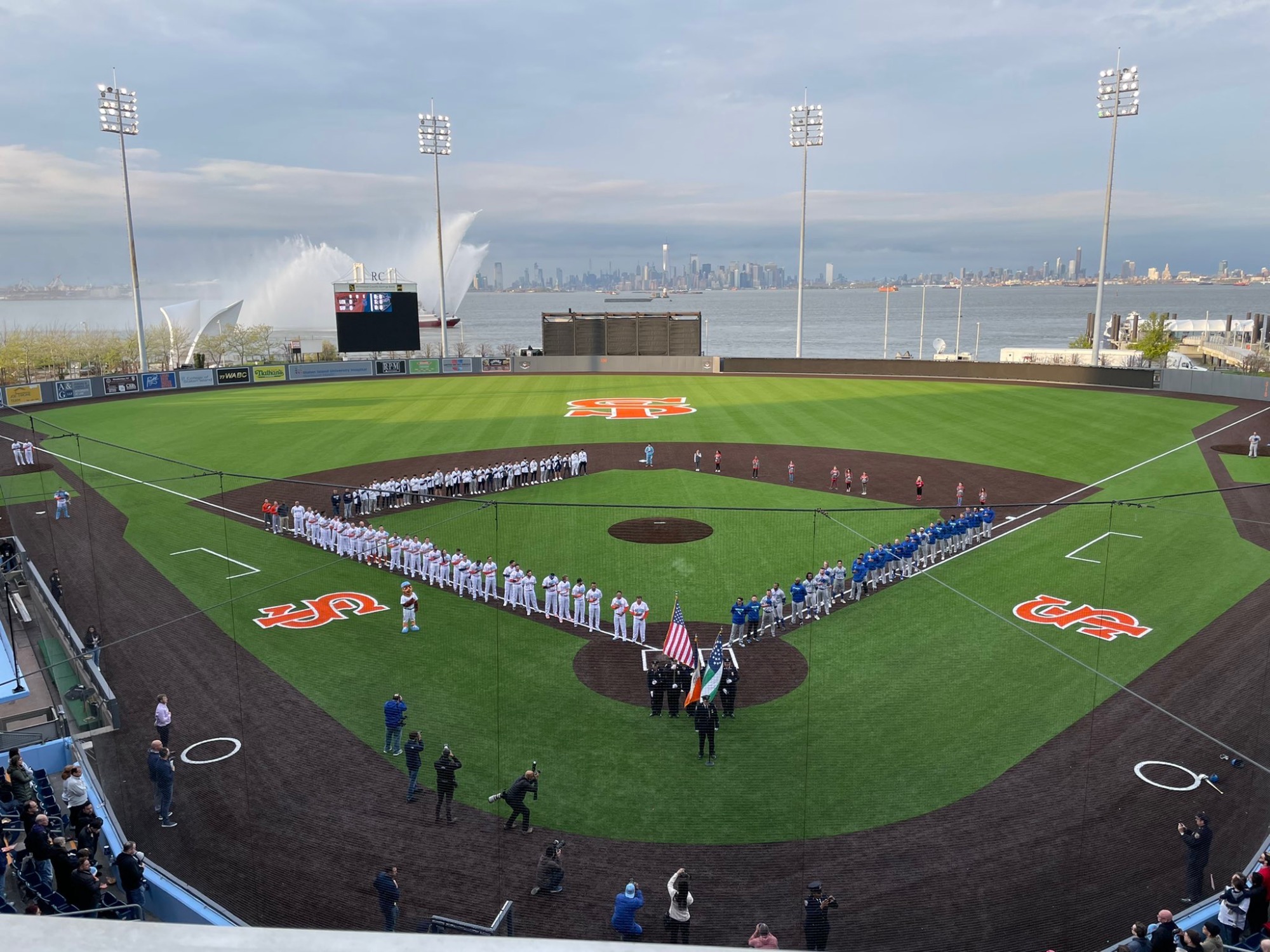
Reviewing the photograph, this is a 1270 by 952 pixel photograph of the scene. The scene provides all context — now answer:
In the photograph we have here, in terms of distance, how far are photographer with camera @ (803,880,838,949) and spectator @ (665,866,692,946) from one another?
51.7 inches

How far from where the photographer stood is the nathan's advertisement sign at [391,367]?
2832 inches

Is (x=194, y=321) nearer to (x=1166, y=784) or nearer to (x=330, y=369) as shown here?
(x=330, y=369)

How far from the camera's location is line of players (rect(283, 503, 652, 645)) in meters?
19.3

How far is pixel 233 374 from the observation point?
66625mm

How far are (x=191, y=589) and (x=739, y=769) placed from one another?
577 inches

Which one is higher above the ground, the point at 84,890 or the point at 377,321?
the point at 377,321


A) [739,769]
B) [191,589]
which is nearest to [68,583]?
[191,589]

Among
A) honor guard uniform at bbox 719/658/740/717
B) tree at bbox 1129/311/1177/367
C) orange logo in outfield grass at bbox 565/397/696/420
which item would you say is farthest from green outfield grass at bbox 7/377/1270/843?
tree at bbox 1129/311/1177/367

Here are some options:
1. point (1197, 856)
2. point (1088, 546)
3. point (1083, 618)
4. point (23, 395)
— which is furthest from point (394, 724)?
point (23, 395)

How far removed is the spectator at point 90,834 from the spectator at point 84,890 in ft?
2.37

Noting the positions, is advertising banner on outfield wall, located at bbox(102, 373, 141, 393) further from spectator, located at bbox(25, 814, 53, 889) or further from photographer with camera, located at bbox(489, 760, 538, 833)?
photographer with camera, located at bbox(489, 760, 538, 833)

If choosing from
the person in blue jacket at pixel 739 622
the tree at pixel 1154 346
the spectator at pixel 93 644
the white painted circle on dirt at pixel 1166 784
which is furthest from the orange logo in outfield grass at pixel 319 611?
the tree at pixel 1154 346

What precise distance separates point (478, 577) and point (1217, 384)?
48.9 m

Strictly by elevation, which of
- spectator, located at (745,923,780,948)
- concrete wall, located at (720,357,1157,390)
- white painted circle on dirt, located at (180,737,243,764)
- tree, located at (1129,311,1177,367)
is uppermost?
tree, located at (1129,311,1177,367)
